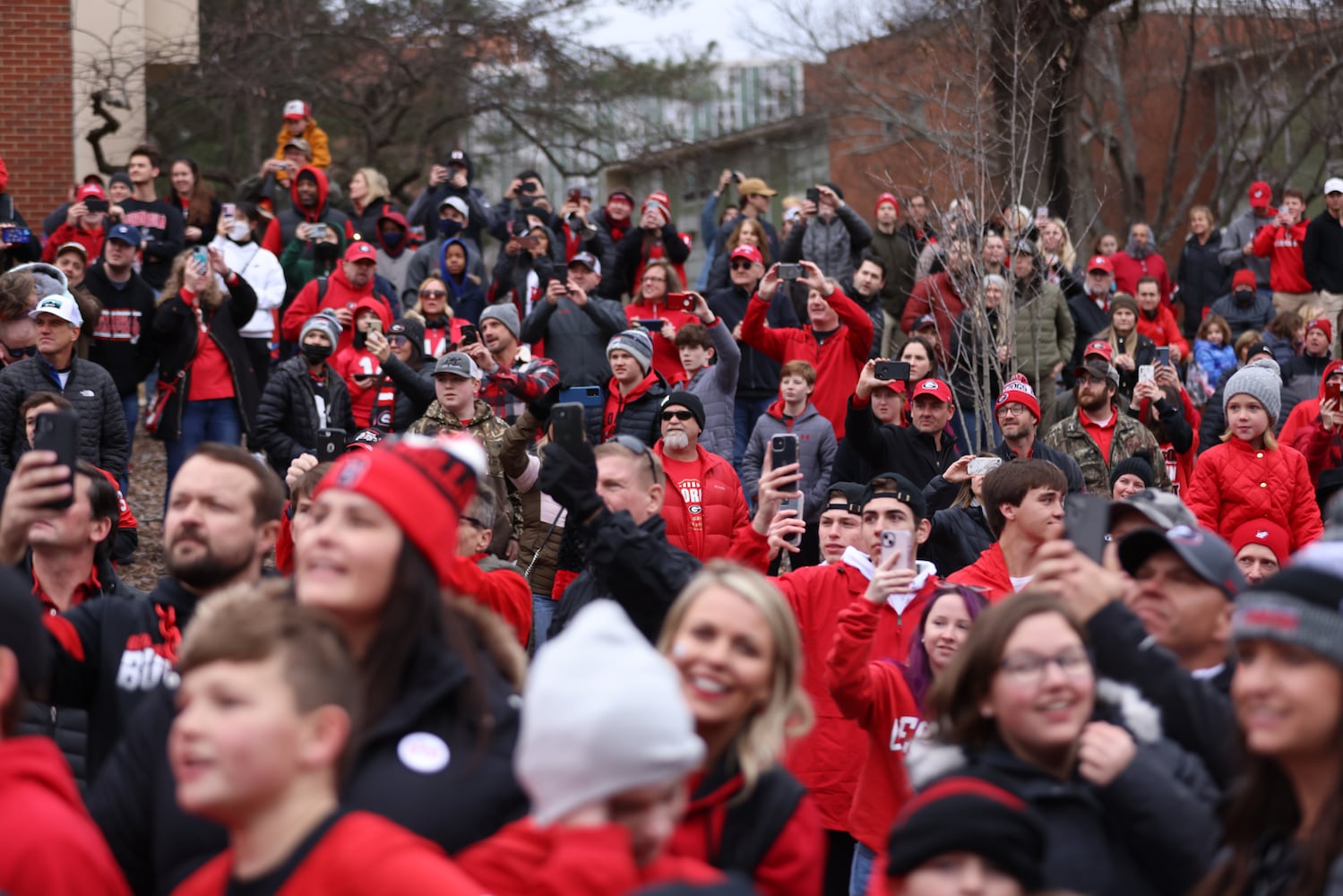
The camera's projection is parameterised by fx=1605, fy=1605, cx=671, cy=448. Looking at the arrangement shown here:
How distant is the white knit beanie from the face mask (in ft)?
26.6

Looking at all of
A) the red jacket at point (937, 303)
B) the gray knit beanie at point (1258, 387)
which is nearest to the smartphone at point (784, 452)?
the gray knit beanie at point (1258, 387)

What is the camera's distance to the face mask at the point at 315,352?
34.7 ft

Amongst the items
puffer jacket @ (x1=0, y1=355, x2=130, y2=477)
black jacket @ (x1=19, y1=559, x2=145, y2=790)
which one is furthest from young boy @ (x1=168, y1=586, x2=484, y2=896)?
puffer jacket @ (x1=0, y1=355, x2=130, y2=477)

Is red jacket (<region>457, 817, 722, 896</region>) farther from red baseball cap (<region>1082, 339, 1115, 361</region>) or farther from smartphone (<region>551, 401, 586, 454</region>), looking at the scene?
red baseball cap (<region>1082, 339, 1115, 361</region>)

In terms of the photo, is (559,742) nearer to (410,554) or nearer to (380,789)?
(380,789)

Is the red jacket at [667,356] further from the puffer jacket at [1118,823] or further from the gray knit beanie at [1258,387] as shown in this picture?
the puffer jacket at [1118,823]

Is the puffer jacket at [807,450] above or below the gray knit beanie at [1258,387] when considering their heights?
below

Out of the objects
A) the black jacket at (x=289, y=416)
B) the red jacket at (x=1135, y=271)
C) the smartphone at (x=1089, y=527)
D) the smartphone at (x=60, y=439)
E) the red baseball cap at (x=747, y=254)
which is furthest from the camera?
the red jacket at (x=1135, y=271)

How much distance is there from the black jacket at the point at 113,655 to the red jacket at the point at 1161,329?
1163cm

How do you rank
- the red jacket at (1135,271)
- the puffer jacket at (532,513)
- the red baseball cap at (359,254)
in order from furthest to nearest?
the red jacket at (1135,271) → the red baseball cap at (359,254) → the puffer jacket at (532,513)

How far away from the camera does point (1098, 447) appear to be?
31.8ft

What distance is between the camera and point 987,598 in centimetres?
581

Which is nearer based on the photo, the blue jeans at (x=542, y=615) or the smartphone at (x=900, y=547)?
the smartphone at (x=900, y=547)

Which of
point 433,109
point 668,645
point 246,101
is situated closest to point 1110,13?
point 433,109
